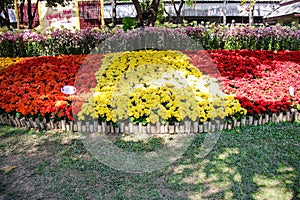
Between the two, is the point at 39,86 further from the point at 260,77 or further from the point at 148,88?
the point at 260,77

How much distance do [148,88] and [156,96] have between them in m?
0.32

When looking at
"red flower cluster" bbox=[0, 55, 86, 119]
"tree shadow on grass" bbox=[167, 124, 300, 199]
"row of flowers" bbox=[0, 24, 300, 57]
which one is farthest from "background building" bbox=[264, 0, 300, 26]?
"tree shadow on grass" bbox=[167, 124, 300, 199]

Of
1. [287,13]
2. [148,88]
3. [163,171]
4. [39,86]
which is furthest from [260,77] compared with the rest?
[287,13]

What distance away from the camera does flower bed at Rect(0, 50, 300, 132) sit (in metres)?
4.64

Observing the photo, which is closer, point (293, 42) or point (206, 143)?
point (206, 143)

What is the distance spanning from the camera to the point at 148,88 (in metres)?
5.00

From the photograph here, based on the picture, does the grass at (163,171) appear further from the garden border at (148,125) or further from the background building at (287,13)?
the background building at (287,13)

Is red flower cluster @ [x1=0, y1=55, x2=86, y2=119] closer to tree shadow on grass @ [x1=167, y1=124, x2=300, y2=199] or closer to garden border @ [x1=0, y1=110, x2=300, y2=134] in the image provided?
garden border @ [x1=0, y1=110, x2=300, y2=134]

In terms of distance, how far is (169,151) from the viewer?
399 cm

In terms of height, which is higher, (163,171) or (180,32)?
(180,32)

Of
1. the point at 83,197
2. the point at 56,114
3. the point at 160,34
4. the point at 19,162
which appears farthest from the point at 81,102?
the point at 160,34

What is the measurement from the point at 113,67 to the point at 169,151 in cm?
286

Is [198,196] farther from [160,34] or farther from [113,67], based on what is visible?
[160,34]

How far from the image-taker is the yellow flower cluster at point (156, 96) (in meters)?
4.52
